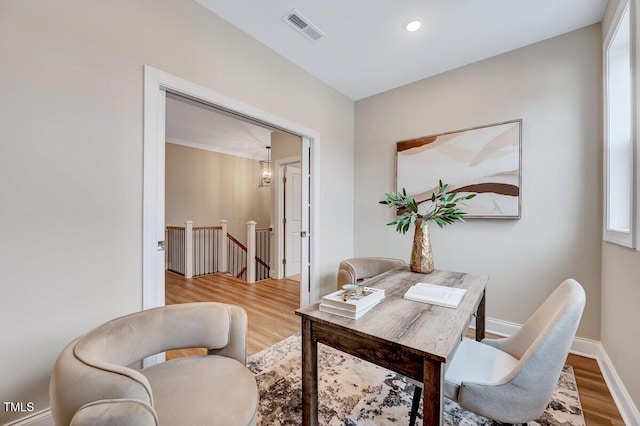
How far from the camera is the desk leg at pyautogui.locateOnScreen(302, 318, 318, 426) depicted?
1180 millimetres

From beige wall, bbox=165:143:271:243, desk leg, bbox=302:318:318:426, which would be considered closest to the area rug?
desk leg, bbox=302:318:318:426

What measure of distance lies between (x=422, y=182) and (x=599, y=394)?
207 cm

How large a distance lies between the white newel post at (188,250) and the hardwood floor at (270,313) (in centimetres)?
17

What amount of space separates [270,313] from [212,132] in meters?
3.78

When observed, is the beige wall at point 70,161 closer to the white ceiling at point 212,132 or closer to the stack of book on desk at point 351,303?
the stack of book on desk at point 351,303

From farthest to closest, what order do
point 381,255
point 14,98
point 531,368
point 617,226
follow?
1. point 381,255
2. point 617,226
3. point 14,98
4. point 531,368

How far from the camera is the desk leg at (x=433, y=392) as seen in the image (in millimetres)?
838

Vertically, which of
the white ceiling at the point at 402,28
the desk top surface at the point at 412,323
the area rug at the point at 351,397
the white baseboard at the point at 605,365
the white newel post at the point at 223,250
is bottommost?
the area rug at the point at 351,397

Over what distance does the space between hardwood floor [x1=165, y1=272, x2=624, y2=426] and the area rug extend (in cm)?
9

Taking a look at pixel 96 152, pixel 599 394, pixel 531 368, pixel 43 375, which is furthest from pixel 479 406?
pixel 96 152

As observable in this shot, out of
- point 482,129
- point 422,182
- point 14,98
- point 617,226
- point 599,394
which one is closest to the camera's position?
point 14,98

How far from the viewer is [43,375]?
1.32 meters

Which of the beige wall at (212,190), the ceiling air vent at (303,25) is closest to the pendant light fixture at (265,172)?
the beige wall at (212,190)

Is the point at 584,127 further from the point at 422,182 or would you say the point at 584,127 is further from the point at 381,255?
the point at 381,255
